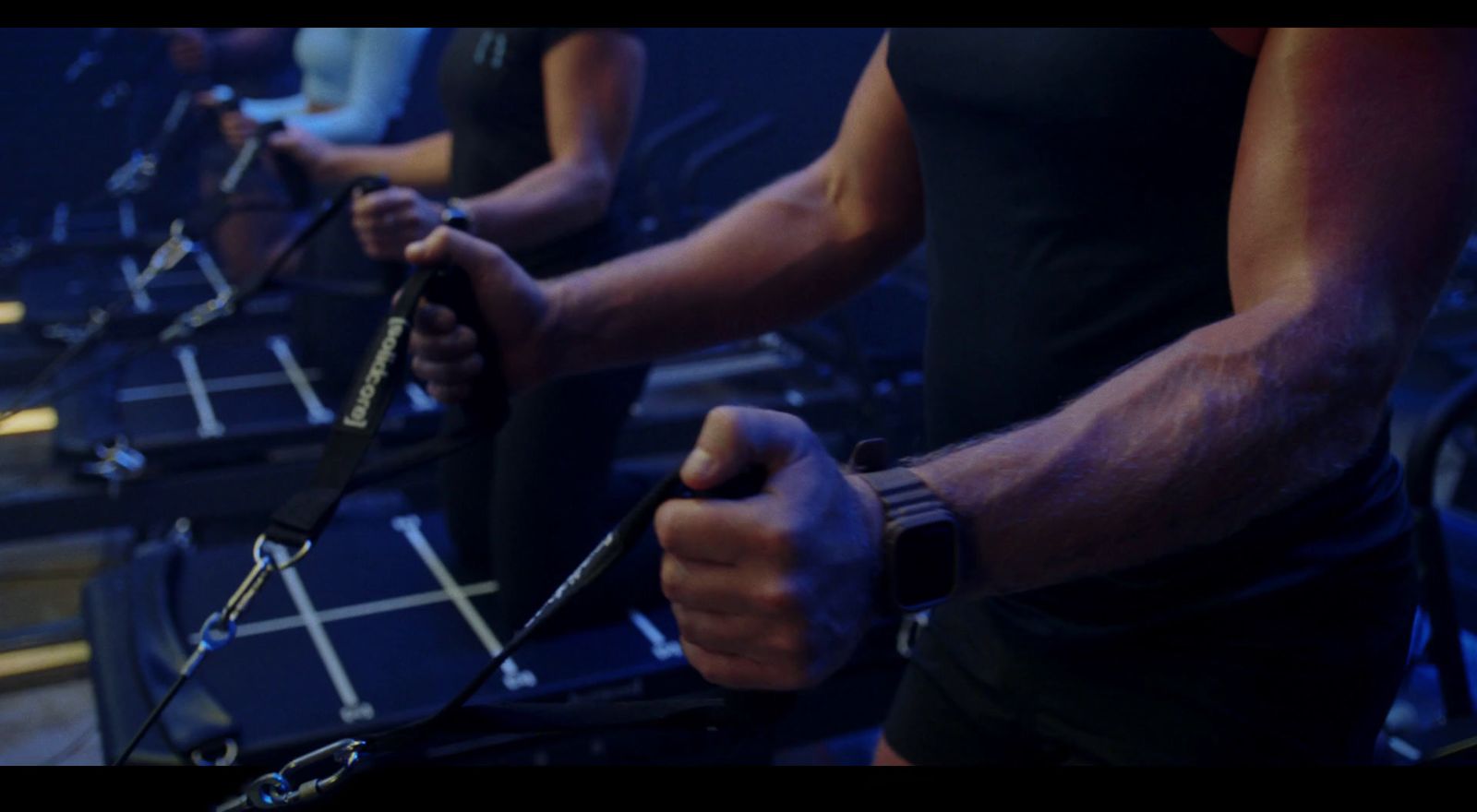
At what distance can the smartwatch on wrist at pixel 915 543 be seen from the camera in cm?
84

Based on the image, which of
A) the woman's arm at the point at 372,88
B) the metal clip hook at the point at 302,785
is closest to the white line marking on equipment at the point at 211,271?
the woman's arm at the point at 372,88

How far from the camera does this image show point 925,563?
85 cm

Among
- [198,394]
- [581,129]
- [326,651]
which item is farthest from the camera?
[198,394]

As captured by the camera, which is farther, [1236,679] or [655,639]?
[655,639]

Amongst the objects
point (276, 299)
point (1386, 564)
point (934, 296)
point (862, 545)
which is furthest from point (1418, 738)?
point (276, 299)

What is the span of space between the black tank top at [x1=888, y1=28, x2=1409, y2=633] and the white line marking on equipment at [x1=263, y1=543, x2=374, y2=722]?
148 centimetres

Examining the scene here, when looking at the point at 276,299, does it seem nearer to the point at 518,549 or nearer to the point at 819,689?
the point at 518,549

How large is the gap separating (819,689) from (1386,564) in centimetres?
163

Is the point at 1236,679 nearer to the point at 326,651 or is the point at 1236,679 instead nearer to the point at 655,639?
the point at 655,639

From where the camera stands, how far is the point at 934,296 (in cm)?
147

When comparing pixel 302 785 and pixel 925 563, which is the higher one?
pixel 925 563

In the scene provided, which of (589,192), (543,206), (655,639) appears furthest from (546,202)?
(655,639)

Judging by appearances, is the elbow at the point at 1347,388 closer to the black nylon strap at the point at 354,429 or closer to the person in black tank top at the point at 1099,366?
the person in black tank top at the point at 1099,366

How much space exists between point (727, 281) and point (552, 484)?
51.5 inches
